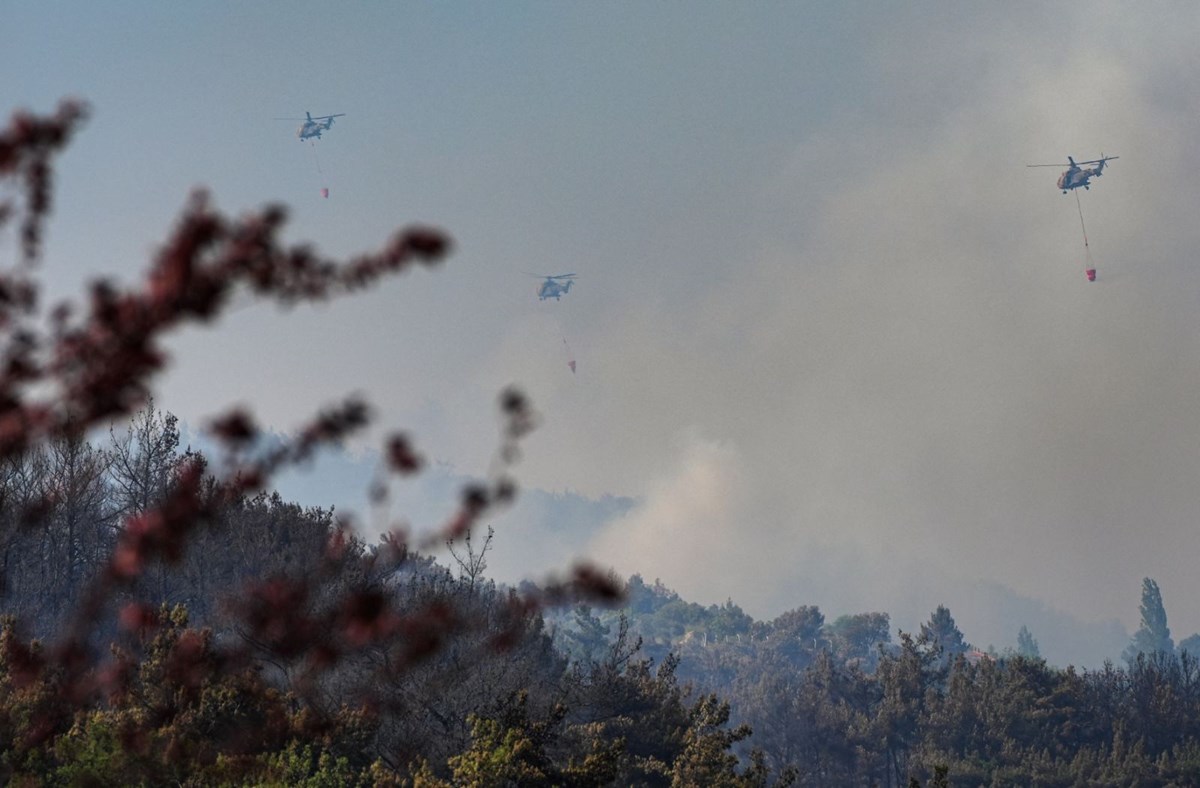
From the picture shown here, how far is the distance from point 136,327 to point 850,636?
194 meters

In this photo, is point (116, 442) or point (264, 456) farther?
point (116, 442)

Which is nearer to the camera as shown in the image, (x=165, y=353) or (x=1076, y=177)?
(x=165, y=353)

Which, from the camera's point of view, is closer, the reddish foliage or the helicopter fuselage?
the reddish foliage

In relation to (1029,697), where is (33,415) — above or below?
below

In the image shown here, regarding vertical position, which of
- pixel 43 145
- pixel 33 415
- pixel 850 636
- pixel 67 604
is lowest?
pixel 33 415

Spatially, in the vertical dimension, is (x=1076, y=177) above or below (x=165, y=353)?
above

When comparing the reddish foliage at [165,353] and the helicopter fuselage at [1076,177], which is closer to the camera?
the reddish foliage at [165,353]

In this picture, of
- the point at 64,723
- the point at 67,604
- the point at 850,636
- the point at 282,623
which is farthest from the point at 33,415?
the point at 850,636

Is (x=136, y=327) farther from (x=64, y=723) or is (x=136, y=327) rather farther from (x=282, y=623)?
(x=64, y=723)

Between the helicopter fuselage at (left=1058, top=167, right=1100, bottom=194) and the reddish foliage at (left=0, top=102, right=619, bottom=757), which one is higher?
the helicopter fuselage at (left=1058, top=167, right=1100, bottom=194)

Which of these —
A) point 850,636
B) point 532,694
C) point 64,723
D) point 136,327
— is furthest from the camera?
point 850,636

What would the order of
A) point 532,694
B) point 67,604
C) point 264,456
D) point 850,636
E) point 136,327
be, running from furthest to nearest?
point 850,636
point 67,604
point 532,694
point 264,456
point 136,327

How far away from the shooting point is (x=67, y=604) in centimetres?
3619

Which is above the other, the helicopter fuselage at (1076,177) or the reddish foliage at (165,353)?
the helicopter fuselage at (1076,177)
